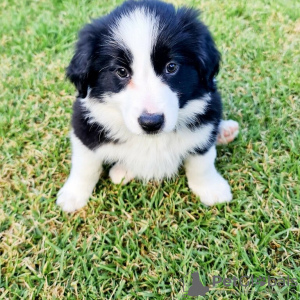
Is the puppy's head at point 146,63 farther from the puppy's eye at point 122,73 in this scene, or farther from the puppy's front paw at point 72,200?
the puppy's front paw at point 72,200

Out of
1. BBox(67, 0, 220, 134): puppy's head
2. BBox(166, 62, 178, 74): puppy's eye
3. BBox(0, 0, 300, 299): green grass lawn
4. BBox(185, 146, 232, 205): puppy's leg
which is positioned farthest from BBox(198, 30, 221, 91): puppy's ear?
BBox(0, 0, 300, 299): green grass lawn

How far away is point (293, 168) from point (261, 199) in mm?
377

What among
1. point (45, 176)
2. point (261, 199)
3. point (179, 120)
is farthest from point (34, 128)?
point (261, 199)

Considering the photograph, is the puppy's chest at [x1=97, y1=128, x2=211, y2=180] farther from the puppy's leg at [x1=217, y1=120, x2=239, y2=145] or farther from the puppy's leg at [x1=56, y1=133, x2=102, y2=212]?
the puppy's leg at [x1=217, y1=120, x2=239, y2=145]

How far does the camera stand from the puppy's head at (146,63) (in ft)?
6.27

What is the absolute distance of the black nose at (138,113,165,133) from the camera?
73.9 inches

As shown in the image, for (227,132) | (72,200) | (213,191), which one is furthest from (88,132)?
(227,132)

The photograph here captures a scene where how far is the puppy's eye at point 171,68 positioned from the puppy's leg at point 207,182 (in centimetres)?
69

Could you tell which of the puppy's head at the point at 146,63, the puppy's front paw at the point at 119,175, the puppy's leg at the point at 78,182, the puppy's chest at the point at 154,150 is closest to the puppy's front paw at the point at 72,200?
the puppy's leg at the point at 78,182

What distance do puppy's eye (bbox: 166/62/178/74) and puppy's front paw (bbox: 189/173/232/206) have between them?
0.92m

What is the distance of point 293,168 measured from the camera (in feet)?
9.11

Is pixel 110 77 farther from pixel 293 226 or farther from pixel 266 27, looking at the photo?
pixel 266 27

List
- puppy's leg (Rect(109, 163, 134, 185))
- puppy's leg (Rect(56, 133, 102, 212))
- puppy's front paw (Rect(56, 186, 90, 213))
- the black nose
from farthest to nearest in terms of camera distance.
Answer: puppy's leg (Rect(109, 163, 134, 185)), puppy's front paw (Rect(56, 186, 90, 213)), puppy's leg (Rect(56, 133, 102, 212)), the black nose

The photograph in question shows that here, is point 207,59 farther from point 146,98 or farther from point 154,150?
point 154,150
